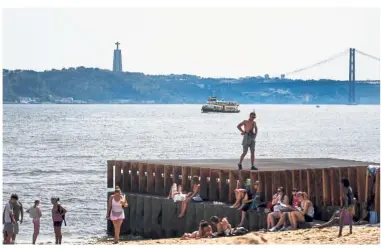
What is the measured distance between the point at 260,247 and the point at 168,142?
278ft

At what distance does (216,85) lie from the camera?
177 m

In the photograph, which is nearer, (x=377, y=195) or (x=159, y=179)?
(x=377, y=195)

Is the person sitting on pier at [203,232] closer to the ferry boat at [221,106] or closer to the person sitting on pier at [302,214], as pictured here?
the person sitting on pier at [302,214]

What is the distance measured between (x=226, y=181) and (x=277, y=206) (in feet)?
14.2

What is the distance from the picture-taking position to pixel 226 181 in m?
26.3

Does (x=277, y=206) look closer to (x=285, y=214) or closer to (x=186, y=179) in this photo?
(x=285, y=214)

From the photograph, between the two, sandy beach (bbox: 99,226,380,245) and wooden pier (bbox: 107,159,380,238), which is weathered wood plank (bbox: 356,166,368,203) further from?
sandy beach (bbox: 99,226,380,245)

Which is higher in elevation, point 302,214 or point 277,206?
point 277,206

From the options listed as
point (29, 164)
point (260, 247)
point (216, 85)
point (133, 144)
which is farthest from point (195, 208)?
point (216, 85)

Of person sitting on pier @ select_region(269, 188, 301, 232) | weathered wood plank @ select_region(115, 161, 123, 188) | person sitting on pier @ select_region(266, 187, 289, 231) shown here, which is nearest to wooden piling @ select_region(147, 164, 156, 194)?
weathered wood plank @ select_region(115, 161, 123, 188)

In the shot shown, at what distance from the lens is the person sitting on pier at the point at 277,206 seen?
22.0 m

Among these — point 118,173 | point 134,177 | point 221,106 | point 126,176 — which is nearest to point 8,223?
point 134,177

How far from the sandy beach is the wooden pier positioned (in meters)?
2.12

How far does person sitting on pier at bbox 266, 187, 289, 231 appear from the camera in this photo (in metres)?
22.0
